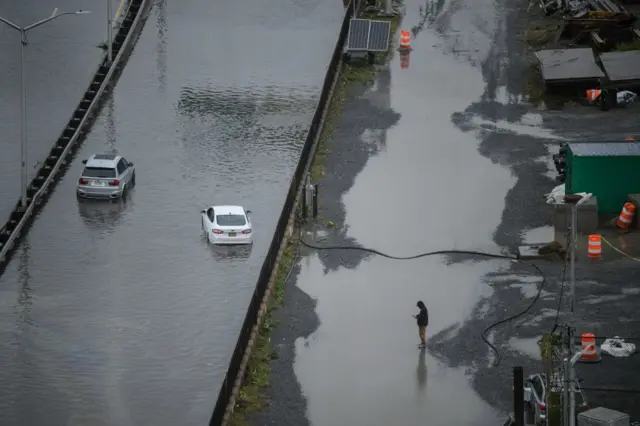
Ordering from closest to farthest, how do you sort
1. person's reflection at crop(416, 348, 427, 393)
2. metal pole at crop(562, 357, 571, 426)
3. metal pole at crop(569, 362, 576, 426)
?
metal pole at crop(569, 362, 576, 426), metal pole at crop(562, 357, 571, 426), person's reflection at crop(416, 348, 427, 393)

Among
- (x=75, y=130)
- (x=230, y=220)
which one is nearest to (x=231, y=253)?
(x=230, y=220)

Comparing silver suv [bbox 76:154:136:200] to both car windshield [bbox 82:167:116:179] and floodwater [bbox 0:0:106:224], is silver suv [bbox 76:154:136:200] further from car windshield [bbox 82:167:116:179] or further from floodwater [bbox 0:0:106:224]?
floodwater [bbox 0:0:106:224]

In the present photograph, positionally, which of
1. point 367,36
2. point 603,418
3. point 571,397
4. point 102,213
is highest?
point 367,36

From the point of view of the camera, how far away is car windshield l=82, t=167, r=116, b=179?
55.8 meters

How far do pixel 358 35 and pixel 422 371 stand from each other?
1284 inches

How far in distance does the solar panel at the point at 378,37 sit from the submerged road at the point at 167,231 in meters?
2.35

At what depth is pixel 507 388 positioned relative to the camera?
135ft

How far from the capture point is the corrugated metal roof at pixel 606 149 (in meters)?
54.0

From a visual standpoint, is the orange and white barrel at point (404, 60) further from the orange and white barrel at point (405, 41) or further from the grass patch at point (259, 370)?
the grass patch at point (259, 370)

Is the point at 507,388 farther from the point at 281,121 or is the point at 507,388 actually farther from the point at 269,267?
the point at 281,121

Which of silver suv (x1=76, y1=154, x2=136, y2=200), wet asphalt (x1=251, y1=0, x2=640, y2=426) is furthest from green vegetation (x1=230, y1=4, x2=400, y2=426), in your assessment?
silver suv (x1=76, y1=154, x2=136, y2=200)

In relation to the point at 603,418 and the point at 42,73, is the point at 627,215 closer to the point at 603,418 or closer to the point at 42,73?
the point at 603,418

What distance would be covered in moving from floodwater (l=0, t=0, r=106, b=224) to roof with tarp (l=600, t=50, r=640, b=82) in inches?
874

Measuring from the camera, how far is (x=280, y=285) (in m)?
48.3
